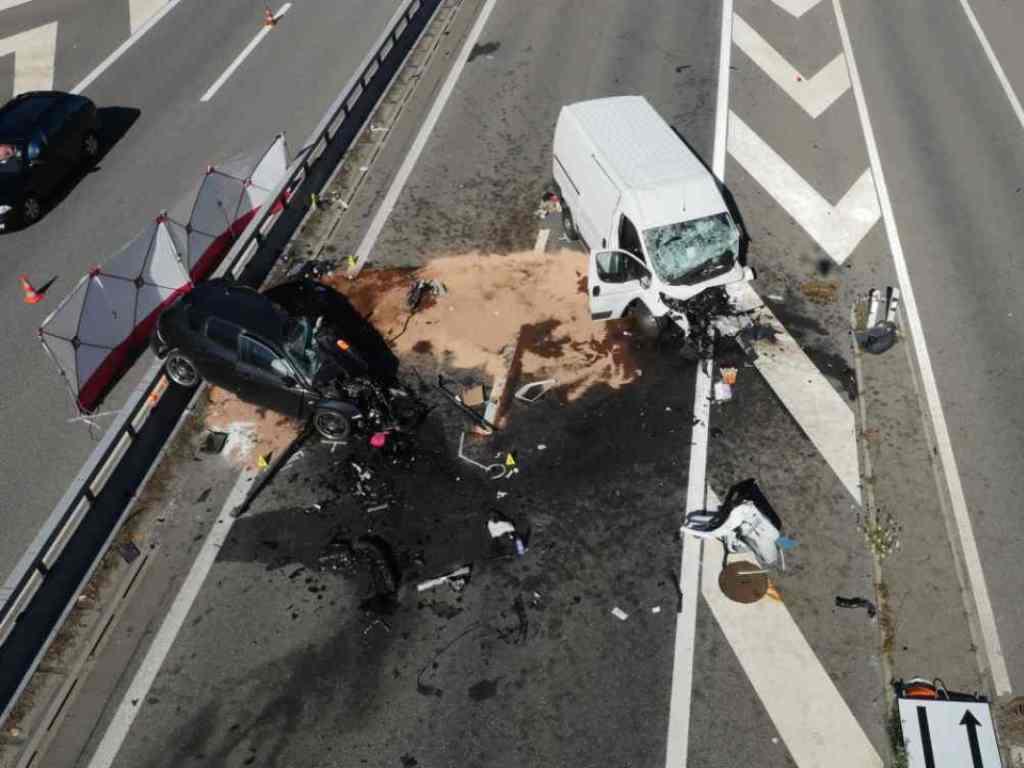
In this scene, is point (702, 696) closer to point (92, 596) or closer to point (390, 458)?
point (390, 458)

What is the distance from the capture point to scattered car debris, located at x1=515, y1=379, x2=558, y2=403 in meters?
14.8

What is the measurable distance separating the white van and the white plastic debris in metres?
4.59

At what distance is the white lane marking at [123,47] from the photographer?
2352cm

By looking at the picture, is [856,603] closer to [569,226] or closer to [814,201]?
[569,226]

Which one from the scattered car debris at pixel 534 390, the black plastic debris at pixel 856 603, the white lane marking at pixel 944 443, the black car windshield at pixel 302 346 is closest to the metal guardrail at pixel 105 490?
the black car windshield at pixel 302 346

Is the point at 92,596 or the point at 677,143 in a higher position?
the point at 677,143

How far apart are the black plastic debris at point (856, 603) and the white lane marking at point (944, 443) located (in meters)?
1.48

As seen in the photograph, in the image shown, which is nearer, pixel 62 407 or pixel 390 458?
pixel 390 458

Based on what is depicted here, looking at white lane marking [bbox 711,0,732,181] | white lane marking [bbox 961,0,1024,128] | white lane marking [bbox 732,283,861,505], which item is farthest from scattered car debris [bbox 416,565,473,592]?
white lane marking [bbox 961,0,1024,128]

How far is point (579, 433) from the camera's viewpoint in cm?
1425

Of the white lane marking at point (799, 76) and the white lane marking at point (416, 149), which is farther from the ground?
the white lane marking at point (799, 76)

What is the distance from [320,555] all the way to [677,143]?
10042 millimetres

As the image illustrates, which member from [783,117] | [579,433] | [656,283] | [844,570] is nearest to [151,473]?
[579,433]

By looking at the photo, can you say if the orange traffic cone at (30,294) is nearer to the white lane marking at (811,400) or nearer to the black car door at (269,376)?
the black car door at (269,376)
